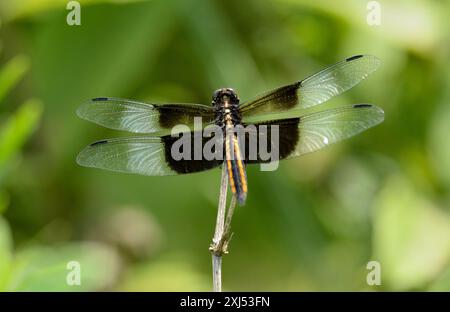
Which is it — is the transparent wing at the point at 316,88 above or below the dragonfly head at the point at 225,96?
above

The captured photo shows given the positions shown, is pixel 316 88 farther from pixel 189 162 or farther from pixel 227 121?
pixel 189 162

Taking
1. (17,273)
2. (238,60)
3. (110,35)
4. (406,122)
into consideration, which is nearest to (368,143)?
(406,122)

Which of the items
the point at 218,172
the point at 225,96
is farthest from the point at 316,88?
the point at 218,172

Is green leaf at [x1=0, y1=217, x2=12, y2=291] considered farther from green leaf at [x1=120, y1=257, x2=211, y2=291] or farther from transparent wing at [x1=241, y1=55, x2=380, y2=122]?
green leaf at [x1=120, y1=257, x2=211, y2=291]

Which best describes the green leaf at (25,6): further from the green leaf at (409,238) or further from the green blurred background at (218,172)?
the green leaf at (409,238)

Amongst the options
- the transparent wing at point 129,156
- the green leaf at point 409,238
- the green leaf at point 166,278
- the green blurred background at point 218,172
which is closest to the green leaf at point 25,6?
the green blurred background at point 218,172

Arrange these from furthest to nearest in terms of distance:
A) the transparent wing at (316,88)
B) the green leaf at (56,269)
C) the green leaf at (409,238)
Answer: the green leaf at (409,238), the transparent wing at (316,88), the green leaf at (56,269)
